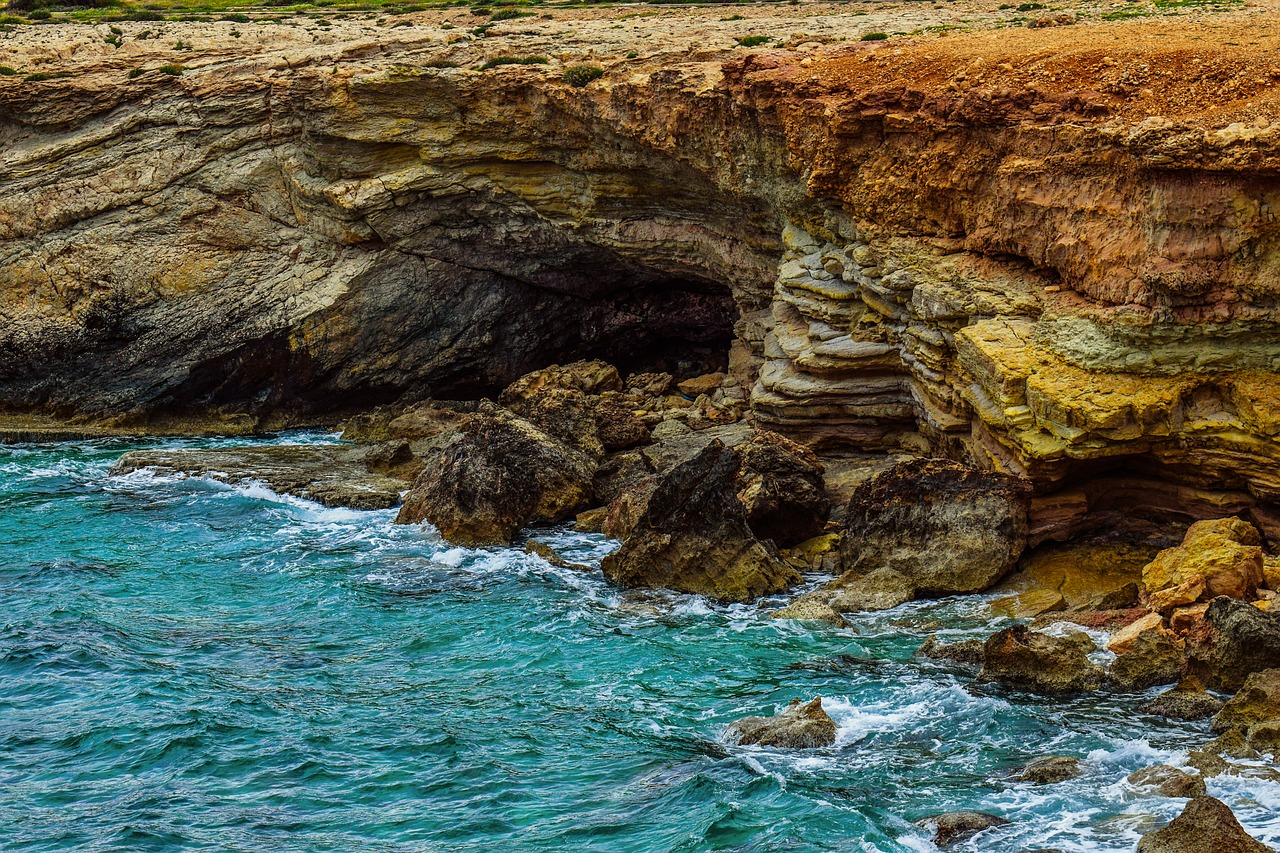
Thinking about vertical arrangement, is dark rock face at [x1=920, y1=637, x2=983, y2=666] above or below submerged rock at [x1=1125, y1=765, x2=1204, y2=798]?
below

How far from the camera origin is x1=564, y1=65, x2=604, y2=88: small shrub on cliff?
4128 centimetres

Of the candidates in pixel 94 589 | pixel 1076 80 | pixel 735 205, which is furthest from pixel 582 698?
pixel 735 205

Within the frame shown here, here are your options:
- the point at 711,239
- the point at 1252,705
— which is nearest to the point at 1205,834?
the point at 1252,705

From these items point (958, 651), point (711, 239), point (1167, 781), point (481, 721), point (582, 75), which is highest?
point (582, 75)

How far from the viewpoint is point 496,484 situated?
33625mm

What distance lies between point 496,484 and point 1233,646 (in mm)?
19272

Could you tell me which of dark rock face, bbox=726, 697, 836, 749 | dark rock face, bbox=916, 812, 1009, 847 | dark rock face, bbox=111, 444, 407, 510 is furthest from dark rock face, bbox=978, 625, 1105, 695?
dark rock face, bbox=111, 444, 407, 510

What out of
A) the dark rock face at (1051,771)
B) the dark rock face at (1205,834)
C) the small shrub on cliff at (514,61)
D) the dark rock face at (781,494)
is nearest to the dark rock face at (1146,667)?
the dark rock face at (1051,771)

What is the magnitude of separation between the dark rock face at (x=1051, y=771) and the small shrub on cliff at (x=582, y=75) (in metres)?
29.4

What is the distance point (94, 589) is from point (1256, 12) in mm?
36000

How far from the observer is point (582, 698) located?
22922 mm

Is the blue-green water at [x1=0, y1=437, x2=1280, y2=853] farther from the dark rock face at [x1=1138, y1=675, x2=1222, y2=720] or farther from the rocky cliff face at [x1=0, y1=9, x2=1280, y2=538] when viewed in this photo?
the rocky cliff face at [x1=0, y1=9, x2=1280, y2=538]

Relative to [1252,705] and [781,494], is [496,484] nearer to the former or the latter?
[781,494]

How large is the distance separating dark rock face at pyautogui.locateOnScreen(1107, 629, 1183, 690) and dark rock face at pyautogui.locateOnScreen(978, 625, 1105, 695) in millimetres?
330
